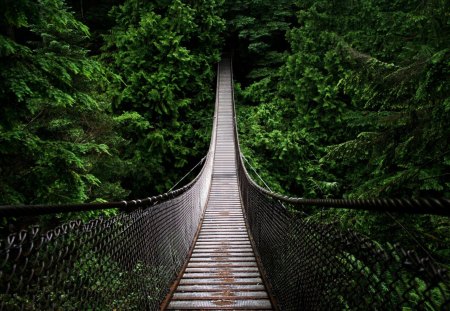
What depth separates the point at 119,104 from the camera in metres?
11.9

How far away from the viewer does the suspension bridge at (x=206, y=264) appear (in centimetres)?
97

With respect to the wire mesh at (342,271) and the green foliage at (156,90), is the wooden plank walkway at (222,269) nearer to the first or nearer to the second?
the wire mesh at (342,271)

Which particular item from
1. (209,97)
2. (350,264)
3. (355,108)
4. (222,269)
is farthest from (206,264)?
(209,97)

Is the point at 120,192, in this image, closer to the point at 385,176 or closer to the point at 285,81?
the point at 385,176

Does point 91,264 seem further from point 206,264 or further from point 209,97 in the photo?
point 209,97

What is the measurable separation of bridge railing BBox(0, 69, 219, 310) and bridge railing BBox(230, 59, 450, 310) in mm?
1072

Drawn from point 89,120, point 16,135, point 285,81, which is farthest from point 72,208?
point 285,81

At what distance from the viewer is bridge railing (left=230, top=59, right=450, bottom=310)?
0.87m

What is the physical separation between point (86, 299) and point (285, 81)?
509 inches

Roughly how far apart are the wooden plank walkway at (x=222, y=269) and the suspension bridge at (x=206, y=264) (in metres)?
0.01

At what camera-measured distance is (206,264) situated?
405cm

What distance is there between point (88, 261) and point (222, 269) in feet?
8.84

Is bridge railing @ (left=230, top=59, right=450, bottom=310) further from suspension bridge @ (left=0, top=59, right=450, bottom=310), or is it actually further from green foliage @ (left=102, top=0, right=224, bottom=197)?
green foliage @ (left=102, top=0, right=224, bottom=197)

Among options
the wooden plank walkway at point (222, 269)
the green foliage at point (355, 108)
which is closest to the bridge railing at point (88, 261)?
the wooden plank walkway at point (222, 269)
